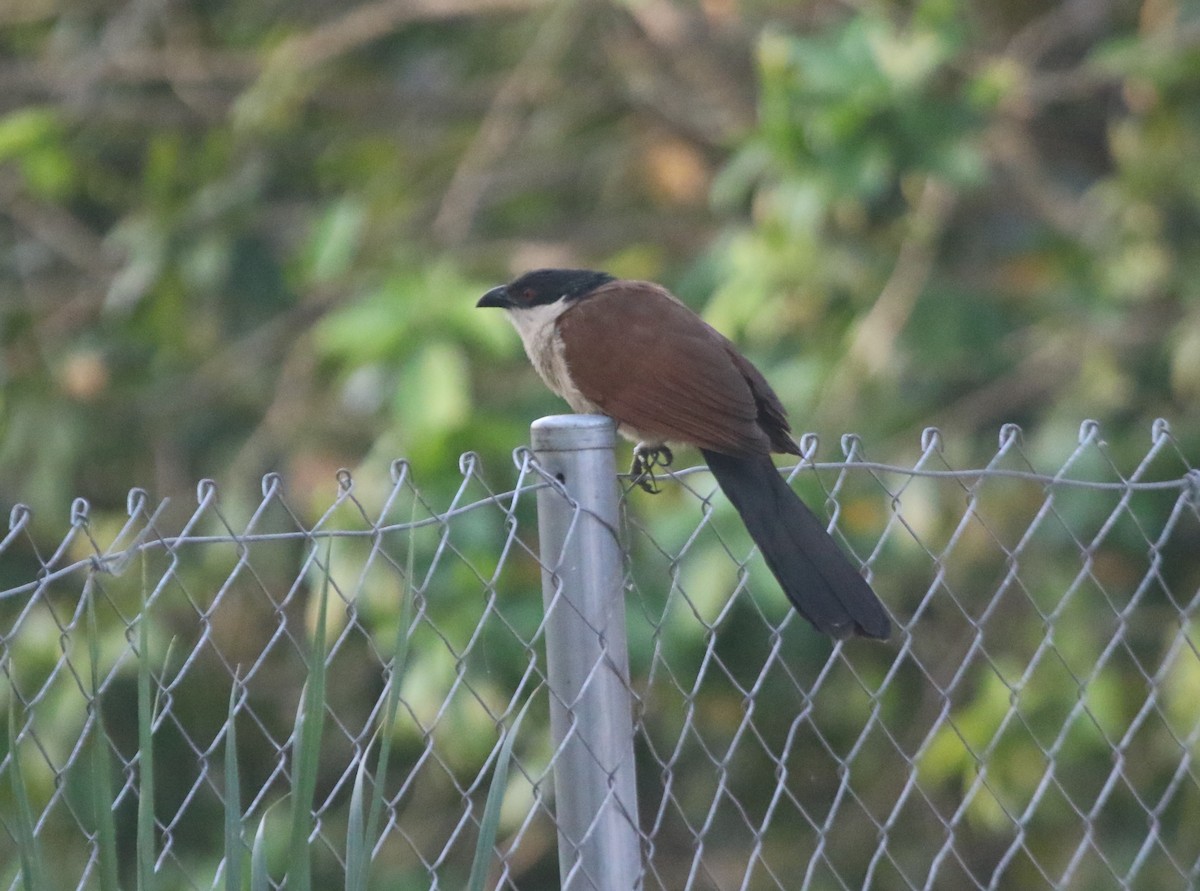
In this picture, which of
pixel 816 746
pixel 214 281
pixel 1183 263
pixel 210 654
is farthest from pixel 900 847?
pixel 214 281

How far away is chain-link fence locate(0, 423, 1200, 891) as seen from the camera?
3.16m

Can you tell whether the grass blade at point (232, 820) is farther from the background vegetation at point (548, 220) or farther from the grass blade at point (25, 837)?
the background vegetation at point (548, 220)

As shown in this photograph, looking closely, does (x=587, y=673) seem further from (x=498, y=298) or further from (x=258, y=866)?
(x=498, y=298)

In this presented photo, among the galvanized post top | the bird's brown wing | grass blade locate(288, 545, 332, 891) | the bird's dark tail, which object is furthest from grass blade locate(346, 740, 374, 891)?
the bird's brown wing

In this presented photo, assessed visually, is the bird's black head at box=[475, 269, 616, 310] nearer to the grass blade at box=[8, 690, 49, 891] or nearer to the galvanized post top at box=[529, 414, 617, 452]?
the galvanized post top at box=[529, 414, 617, 452]

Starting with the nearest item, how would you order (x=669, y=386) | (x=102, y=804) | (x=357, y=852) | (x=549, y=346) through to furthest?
1. (x=102, y=804)
2. (x=357, y=852)
3. (x=669, y=386)
4. (x=549, y=346)

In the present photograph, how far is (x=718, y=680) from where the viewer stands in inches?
164

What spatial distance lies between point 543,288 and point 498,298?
3.9 inches

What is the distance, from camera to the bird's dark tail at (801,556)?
187cm

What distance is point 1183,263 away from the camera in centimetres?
414

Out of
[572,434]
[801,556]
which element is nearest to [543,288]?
[801,556]

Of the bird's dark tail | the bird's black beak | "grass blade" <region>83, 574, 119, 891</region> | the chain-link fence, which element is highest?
"grass blade" <region>83, 574, 119, 891</region>

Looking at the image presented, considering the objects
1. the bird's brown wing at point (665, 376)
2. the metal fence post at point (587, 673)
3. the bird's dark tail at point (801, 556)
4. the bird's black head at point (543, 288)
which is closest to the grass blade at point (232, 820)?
the metal fence post at point (587, 673)

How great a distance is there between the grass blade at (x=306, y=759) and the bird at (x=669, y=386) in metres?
0.80
